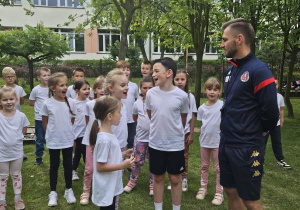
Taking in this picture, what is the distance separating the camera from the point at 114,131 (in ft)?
11.5

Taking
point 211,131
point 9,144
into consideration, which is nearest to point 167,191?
point 211,131

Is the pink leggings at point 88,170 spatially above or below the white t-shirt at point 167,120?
below

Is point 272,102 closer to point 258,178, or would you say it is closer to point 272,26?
point 258,178

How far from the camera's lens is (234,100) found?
267 centimetres

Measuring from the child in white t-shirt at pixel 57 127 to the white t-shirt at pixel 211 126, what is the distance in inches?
77.1

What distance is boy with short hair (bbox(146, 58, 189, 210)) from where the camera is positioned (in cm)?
327

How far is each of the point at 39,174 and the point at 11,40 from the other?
8.60 metres

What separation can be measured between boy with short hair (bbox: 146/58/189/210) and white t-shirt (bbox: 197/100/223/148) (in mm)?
857

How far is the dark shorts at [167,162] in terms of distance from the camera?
3.29m

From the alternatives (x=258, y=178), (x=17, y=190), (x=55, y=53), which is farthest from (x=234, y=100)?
(x=55, y=53)

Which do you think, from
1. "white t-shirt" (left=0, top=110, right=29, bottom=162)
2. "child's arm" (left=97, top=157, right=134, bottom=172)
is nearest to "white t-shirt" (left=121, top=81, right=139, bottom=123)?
"white t-shirt" (left=0, top=110, right=29, bottom=162)

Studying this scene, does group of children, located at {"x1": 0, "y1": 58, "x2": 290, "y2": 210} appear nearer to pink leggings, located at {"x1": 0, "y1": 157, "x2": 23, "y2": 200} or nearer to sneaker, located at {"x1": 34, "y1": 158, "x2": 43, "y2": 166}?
pink leggings, located at {"x1": 0, "y1": 157, "x2": 23, "y2": 200}

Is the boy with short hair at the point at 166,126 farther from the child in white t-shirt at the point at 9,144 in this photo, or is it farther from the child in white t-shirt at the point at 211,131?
the child in white t-shirt at the point at 9,144

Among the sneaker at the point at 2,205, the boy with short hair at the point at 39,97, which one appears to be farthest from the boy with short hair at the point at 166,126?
the boy with short hair at the point at 39,97
